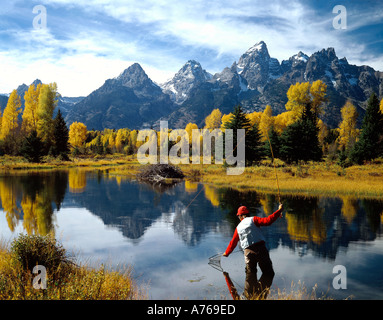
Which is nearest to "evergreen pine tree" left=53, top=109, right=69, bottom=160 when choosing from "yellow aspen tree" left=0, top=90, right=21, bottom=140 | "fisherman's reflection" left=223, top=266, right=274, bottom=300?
"yellow aspen tree" left=0, top=90, right=21, bottom=140

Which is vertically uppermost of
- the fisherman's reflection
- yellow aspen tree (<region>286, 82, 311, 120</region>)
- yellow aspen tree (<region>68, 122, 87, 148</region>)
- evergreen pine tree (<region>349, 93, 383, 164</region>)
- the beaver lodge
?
yellow aspen tree (<region>286, 82, 311, 120</region>)

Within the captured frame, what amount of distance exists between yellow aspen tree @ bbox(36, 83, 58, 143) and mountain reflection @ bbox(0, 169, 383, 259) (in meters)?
34.2

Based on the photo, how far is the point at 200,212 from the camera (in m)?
19.5

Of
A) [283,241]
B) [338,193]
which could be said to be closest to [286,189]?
[338,193]

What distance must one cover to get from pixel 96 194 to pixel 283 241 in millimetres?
18433

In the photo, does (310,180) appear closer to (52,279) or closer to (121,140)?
(52,279)

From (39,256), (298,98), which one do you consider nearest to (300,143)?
(298,98)

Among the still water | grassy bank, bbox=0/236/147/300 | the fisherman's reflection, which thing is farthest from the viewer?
the still water

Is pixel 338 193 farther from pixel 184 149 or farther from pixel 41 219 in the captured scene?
pixel 184 149

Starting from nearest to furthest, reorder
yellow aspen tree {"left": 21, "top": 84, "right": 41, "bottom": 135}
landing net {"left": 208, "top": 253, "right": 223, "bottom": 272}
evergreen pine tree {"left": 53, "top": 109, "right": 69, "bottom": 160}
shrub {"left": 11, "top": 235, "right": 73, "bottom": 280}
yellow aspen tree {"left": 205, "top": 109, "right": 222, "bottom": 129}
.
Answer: shrub {"left": 11, "top": 235, "right": 73, "bottom": 280}
landing net {"left": 208, "top": 253, "right": 223, "bottom": 272}
evergreen pine tree {"left": 53, "top": 109, "right": 69, "bottom": 160}
yellow aspen tree {"left": 21, "top": 84, "right": 41, "bottom": 135}
yellow aspen tree {"left": 205, "top": 109, "right": 222, "bottom": 129}

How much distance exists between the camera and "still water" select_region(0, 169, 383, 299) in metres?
8.96

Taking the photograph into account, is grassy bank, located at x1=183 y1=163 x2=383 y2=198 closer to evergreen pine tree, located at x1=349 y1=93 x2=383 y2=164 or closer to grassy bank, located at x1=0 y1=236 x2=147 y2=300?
evergreen pine tree, located at x1=349 y1=93 x2=383 y2=164

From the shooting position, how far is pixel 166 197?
25500 mm
